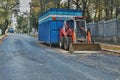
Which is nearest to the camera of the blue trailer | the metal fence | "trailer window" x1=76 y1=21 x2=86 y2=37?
the blue trailer

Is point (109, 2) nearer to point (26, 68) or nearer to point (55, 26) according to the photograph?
point (55, 26)

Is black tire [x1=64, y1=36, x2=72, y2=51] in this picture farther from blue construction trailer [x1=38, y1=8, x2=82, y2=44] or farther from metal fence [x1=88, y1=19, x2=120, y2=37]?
metal fence [x1=88, y1=19, x2=120, y2=37]

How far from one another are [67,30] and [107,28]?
11.3 metres

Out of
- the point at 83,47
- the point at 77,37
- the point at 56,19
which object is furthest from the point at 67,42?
the point at 56,19

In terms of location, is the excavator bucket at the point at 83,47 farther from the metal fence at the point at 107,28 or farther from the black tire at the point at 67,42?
the metal fence at the point at 107,28

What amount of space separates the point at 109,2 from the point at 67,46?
2644cm

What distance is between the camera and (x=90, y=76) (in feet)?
41.9

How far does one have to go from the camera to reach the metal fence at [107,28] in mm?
36188

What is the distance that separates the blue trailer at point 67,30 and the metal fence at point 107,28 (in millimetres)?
6266

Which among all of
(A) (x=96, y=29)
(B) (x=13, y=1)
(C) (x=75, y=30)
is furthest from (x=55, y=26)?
(B) (x=13, y=1)

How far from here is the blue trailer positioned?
26.1 meters

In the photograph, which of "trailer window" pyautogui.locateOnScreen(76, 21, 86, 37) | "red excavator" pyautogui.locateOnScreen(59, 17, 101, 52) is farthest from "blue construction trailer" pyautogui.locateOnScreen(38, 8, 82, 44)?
"trailer window" pyautogui.locateOnScreen(76, 21, 86, 37)

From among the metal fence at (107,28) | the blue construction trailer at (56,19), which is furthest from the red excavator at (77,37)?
the metal fence at (107,28)

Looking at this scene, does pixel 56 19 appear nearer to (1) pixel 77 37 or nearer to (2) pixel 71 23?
(2) pixel 71 23
